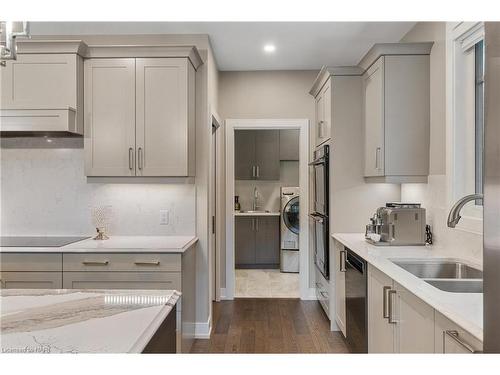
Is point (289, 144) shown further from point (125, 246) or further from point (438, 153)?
point (125, 246)

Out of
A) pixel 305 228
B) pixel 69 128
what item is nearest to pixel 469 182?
pixel 305 228

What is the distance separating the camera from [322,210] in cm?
388

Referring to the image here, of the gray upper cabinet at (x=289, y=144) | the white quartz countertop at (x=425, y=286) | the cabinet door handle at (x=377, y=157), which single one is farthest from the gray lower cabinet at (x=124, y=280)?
the gray upper cabinet at (x=289, y=144)

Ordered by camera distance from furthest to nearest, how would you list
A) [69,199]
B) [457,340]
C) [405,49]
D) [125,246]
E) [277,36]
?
[277,36] → [69,199] → [405,49] → [125,246] → [457,340]

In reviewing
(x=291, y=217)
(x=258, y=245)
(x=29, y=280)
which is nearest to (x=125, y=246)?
(x=29, y=280)

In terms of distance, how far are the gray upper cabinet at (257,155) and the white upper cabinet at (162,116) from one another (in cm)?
320

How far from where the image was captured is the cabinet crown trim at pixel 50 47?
120 inches

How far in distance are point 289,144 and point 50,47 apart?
398 centimetres

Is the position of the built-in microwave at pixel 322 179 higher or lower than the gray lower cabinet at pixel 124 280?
higher

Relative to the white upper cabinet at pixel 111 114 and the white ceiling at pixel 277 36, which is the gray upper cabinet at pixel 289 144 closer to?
the white ceiling at pixel 277 36

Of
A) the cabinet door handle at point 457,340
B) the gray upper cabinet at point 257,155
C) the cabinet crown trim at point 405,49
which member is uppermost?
the cabinet crown trim at point 405,49

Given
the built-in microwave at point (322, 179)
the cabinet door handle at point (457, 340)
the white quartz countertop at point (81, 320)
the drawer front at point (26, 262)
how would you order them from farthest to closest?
the built-in microwave at point (322, 179) → the drawer front at point (26, 262) → the cabinet door handle at point (457, 340) → the white quartz countertop at point (81, 320)

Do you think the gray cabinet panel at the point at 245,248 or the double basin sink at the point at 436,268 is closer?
the double basin sink at the point at 436,268
